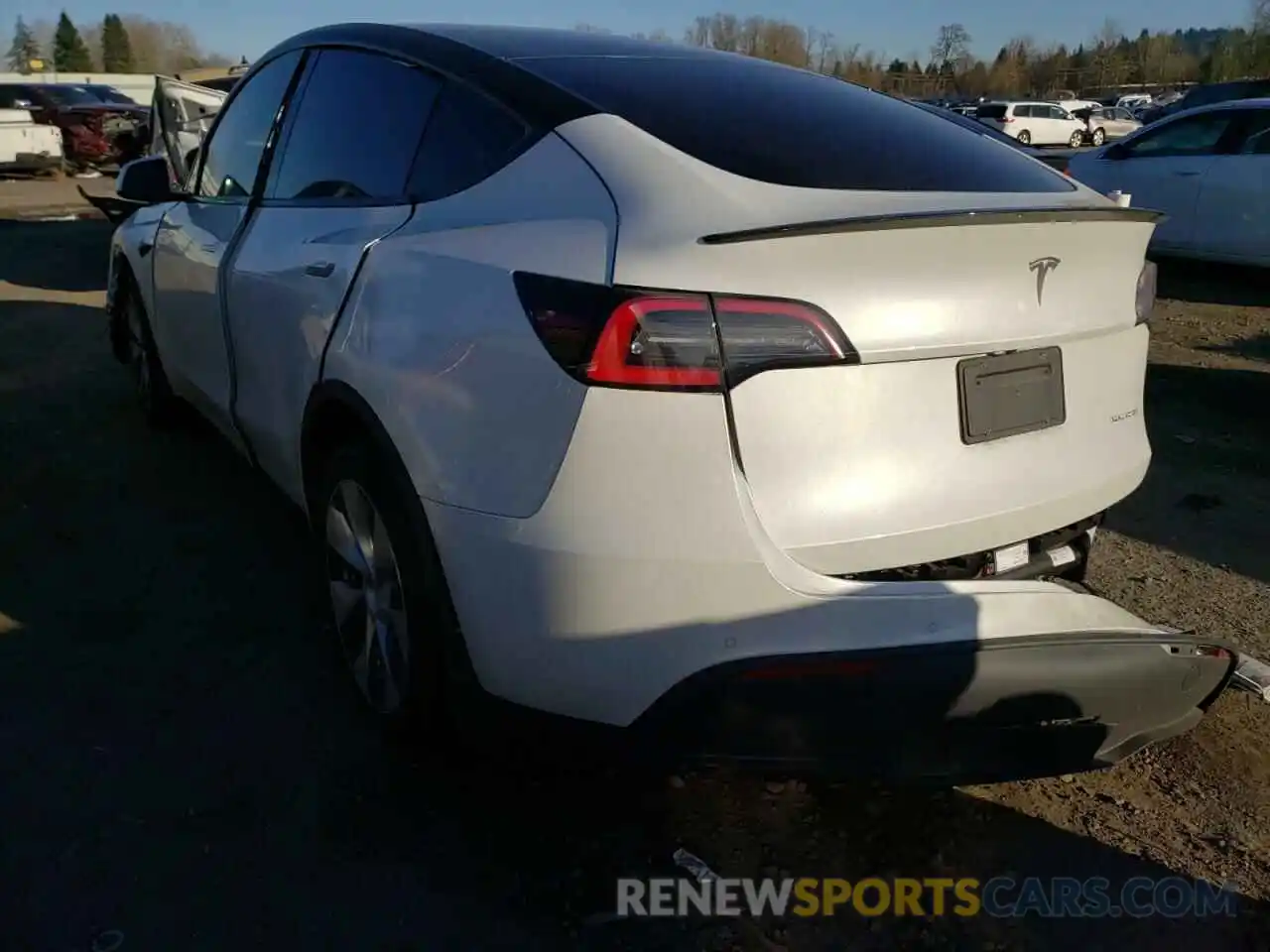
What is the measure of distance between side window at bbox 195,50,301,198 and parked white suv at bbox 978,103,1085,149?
35.4 meters

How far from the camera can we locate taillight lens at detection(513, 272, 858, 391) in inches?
71.9

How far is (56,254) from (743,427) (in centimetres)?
1110

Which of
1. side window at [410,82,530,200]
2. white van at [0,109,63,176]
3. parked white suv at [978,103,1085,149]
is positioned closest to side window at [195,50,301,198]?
side window at [410,82,530,200]

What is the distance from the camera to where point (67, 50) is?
268ft

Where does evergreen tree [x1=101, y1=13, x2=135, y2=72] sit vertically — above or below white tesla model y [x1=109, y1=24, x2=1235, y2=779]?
above

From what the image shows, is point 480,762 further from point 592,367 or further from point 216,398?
point 216,398

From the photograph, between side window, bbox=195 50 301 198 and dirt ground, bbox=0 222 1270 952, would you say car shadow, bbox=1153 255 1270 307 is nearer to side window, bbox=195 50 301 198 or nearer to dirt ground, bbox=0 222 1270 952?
dirt ground, bbox=0 222 1270 952

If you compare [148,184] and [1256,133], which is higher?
[1256,133]

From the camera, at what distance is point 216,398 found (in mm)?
3721

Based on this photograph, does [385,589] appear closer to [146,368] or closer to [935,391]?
[935,391]

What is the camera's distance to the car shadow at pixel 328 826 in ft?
6.96

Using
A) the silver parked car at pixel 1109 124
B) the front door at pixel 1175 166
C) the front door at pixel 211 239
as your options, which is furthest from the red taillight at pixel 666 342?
the silver parked car at pixel 1109 124

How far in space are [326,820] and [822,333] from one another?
4.96 ft

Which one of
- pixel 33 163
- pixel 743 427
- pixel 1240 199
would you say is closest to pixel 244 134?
pixel 743 427
